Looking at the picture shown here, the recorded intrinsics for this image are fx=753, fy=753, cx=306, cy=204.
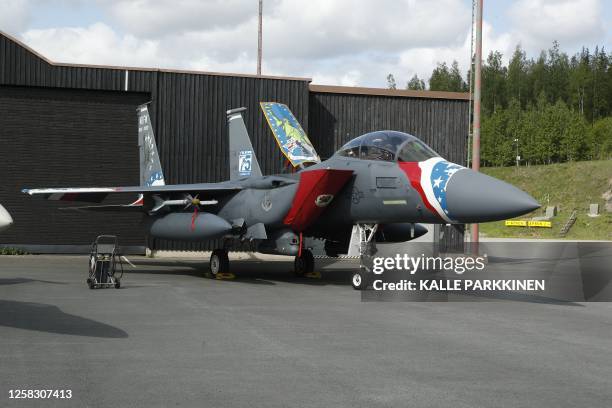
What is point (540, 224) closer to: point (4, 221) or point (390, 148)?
point (390, 148)

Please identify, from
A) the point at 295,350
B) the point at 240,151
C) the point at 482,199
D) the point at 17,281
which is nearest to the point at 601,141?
the point at 240,151

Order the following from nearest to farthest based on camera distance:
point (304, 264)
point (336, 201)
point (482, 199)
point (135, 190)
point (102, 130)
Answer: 1. point (482, 199)
2. point (336, 201)
3. point (135, 190)
4. point (304, 264)
5. point (102, 130)

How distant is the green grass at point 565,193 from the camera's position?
184ft

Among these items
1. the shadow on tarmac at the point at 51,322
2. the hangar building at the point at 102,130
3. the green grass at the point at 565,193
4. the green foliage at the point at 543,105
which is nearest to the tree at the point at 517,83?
the green foliage at the point at 543,105

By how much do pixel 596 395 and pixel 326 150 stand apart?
21587 mm

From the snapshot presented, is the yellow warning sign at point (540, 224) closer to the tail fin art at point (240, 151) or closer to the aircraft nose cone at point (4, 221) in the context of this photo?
the tail fin art at point (240, 151)

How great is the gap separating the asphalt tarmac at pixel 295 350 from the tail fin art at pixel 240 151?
657 cm

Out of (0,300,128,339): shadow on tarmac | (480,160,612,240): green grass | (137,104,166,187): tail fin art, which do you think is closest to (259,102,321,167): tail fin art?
(137,104,166,187): tail fin art

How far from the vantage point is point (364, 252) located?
14.5m

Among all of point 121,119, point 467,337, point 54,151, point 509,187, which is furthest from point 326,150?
point 467,337

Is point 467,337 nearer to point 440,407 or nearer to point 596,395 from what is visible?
point 596,395

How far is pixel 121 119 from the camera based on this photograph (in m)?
25.5

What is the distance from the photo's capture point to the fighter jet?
12.7m

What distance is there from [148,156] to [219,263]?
4.73 meters
